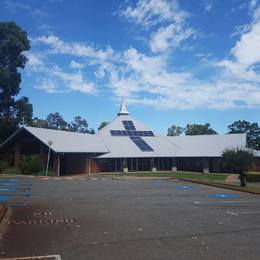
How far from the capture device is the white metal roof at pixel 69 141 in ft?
126

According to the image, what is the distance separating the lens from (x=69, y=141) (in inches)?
1673

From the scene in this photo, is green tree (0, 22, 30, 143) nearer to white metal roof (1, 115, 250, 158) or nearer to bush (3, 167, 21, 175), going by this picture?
white metal roof (1, 115, 250, 158)

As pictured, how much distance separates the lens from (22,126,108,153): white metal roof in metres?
38.3

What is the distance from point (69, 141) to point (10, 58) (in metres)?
18.5

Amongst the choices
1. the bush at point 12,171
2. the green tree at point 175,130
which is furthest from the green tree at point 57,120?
the bush at point 12,171

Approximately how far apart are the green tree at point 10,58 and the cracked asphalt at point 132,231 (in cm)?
4097

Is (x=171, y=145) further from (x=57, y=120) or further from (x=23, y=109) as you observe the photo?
(x=57, y=120)

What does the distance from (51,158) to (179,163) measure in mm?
17509

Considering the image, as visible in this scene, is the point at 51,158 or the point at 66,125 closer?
the point at 51,158

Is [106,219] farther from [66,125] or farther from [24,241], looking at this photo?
[66,125]

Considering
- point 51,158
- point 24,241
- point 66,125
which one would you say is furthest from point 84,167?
point 66,125

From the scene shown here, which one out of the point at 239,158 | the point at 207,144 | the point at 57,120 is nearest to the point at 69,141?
the point at 207,144

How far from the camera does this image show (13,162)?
43031 millimetres

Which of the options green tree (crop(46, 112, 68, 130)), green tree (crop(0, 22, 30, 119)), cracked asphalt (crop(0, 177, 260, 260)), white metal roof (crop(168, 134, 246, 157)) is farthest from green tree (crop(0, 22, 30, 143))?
green tree (crop(46, 112, 68, 130))
